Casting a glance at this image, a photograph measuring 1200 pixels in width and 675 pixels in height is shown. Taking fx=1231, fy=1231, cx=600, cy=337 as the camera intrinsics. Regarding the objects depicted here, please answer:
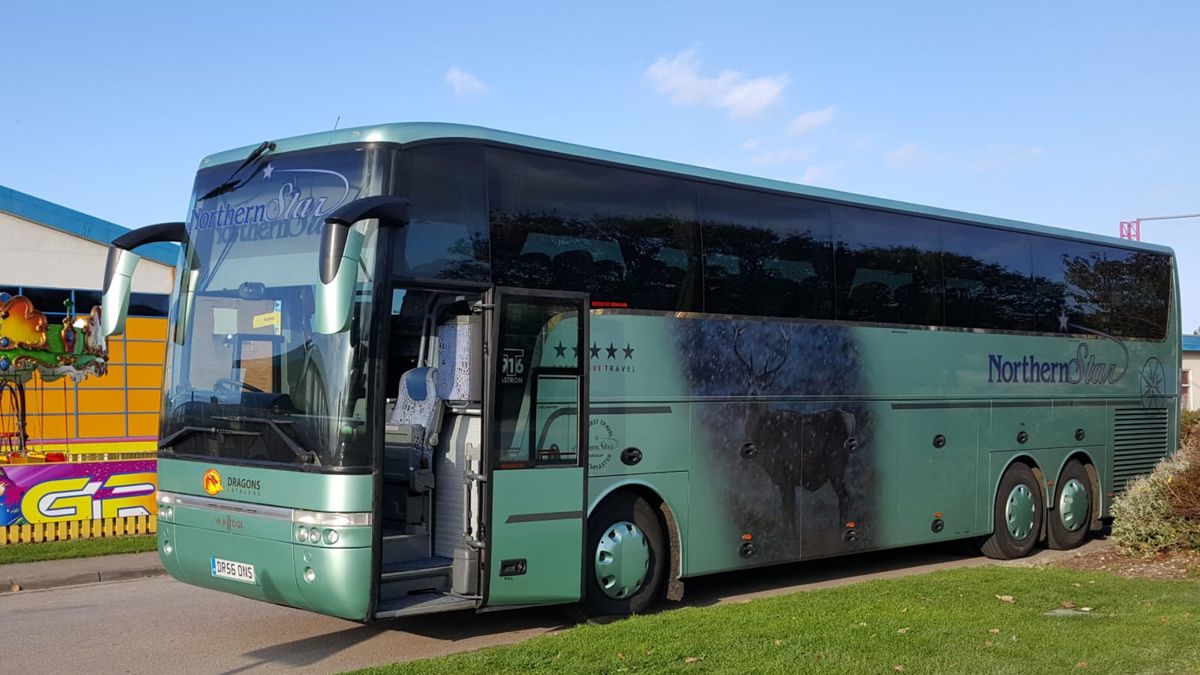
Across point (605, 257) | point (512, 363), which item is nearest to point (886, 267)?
point (605, 257)

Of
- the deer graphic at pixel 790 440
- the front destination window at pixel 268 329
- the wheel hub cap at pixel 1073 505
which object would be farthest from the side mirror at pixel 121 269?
the wheel hub cap at pixel 1073 505

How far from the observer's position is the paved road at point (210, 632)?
8.92m

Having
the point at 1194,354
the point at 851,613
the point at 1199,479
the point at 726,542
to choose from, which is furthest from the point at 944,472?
the point at 1194,354

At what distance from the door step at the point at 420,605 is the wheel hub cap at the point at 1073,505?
9.30m

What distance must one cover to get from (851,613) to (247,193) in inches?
225

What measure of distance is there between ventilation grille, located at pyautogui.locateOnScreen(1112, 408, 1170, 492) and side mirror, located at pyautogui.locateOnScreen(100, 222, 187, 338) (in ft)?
40.2

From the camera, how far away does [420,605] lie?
29.3ft

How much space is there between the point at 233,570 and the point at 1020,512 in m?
9.73

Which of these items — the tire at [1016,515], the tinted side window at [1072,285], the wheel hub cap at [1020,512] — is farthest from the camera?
the tinted side window at [1072,285]

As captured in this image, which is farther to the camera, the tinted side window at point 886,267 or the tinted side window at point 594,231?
the tinted side window at point 886,267

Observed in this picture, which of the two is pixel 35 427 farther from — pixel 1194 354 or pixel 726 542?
pixel 1194 354

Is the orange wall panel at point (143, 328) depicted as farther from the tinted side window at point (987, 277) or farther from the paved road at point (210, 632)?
the tinted side window at point (987, 277)

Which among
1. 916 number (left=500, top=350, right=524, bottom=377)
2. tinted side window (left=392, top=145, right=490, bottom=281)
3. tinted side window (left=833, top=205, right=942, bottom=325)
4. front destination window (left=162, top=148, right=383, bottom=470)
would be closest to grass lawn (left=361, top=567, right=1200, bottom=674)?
front destination window (left=162, top=148, right=383, bottom=470)

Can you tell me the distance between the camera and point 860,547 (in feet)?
41.8
